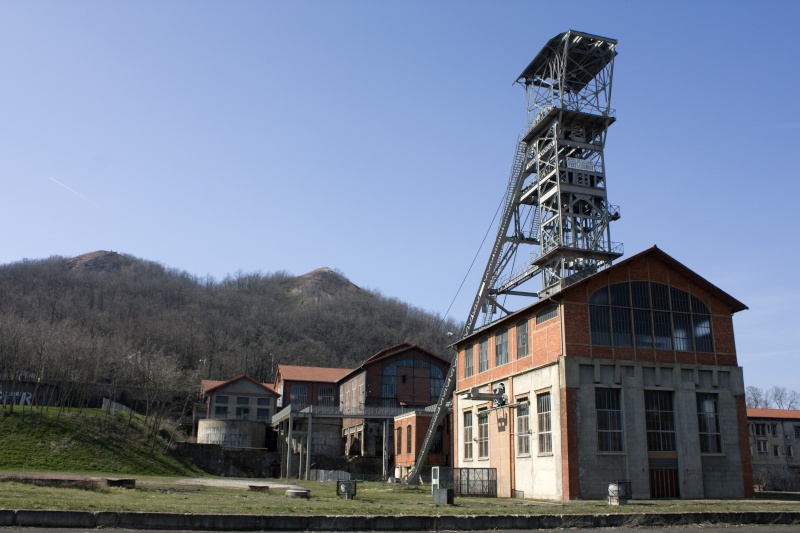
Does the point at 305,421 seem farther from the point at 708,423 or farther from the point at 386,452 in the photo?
the point at 708,423

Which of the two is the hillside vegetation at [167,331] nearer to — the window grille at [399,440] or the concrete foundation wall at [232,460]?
the concrete foundation wall at [232,460]

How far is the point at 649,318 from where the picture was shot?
102 feet

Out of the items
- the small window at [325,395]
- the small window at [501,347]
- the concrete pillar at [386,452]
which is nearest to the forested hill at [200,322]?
the small window at [325,395]

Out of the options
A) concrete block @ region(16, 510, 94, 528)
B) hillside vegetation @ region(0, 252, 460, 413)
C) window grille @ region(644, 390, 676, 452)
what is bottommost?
concrete block @ region(16, 510, 94, 528)

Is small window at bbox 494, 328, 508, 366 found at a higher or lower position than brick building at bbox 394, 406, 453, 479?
higher

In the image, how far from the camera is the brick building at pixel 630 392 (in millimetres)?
28562

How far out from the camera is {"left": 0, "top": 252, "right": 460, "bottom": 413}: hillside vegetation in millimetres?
67000

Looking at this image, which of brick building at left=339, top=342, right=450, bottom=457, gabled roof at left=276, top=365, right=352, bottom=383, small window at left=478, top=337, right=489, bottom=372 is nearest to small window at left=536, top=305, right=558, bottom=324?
small window at left=478, top=337, right=489, bottom=372

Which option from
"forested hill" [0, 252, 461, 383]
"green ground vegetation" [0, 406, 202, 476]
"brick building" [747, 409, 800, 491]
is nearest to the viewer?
"green ground vegetation" [0, 406, 202, 476]

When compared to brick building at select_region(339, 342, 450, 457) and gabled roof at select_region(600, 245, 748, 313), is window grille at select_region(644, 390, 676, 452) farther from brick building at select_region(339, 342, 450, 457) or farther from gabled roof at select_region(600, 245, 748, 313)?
brick building at select_region(339, 342, 450, 457)

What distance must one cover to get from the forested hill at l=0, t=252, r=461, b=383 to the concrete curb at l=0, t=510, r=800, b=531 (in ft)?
203

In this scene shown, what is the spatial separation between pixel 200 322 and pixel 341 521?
5566 inches

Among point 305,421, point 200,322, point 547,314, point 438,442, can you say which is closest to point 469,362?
point 547,314

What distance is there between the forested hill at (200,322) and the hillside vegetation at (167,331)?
26cm
